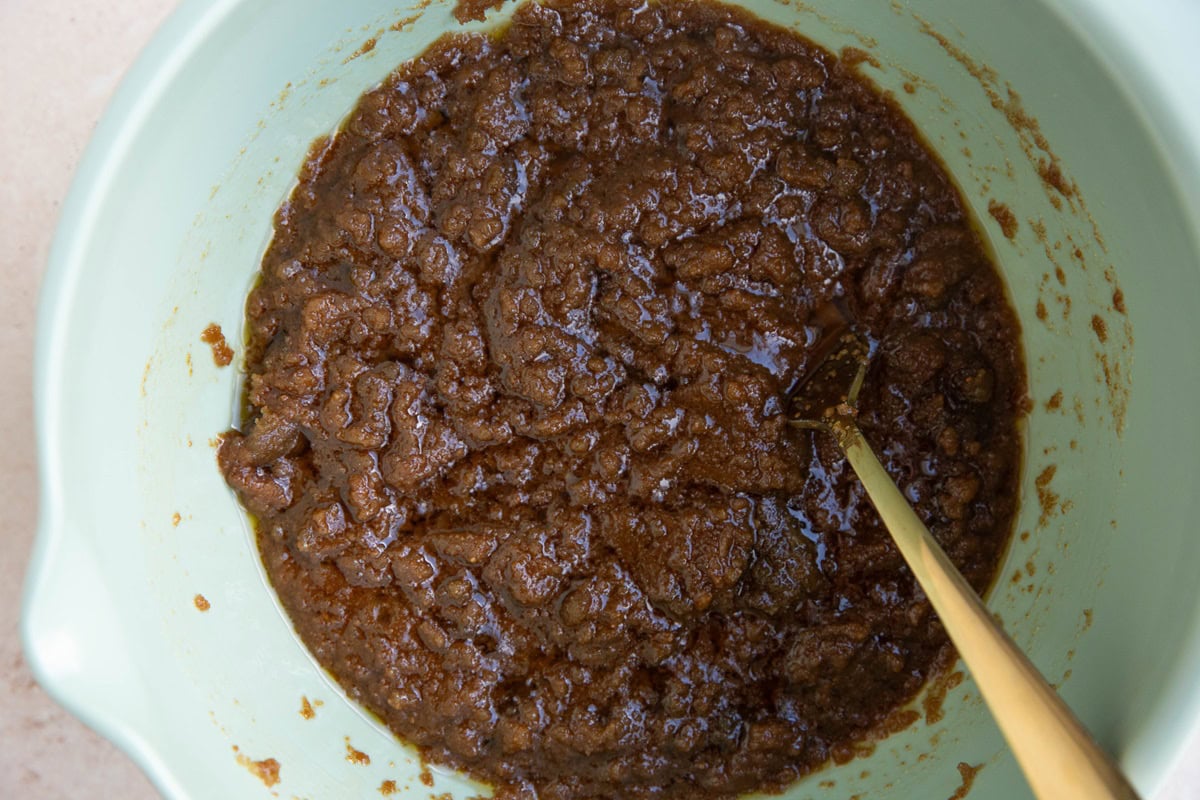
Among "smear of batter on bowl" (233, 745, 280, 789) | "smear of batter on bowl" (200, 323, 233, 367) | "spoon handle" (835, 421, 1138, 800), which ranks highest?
"spoon handle" (835, 421, 1138, 800)

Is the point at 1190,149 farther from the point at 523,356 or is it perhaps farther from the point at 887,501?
the point at 523,356

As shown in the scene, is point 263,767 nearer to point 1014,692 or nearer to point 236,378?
point 236,378

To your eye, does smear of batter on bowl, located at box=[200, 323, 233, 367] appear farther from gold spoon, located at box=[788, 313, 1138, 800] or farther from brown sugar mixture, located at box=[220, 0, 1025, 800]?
gold spoon, located at box=[788, 313, 1138, 800]

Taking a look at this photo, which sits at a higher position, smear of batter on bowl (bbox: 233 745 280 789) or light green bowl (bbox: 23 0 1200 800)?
light green bowl (bbox: 23 0 1200 800)

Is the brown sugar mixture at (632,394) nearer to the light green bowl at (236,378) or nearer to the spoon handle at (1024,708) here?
the light green bowl at (236,378)

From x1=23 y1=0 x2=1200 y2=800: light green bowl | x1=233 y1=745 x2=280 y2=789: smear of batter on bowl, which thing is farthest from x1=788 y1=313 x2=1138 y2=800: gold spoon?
x1=233 y1=745 x2=280 y2=789: smear of batter on bowl

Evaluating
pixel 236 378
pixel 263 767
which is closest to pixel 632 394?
pixel 236 378

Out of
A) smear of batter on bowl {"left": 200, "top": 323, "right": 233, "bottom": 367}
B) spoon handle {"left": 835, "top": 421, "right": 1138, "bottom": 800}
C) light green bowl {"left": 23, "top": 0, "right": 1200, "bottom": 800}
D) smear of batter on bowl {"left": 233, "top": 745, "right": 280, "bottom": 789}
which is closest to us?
spoon handle {"left": 835, "top": 421, "right": 1138, "bottom": 800}
